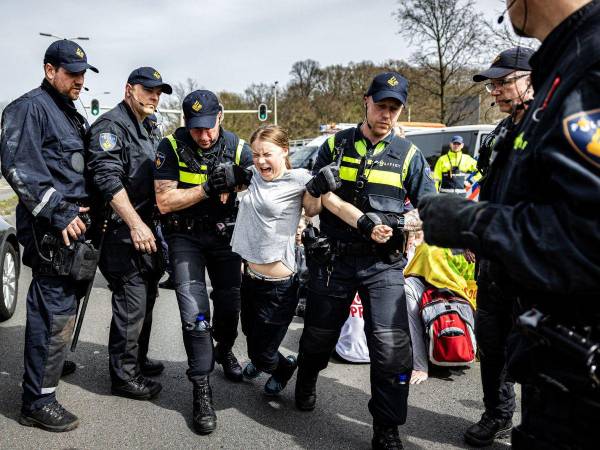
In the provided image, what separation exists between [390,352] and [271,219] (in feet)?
3.50

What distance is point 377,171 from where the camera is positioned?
2.99 metres

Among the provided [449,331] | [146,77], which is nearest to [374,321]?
[449,331]

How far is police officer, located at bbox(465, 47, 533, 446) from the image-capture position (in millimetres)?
2803

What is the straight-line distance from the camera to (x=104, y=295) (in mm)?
6117

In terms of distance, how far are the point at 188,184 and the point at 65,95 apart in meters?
0.97

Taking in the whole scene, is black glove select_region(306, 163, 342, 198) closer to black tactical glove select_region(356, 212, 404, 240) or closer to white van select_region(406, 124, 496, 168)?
black tactical glove select_region(356, 212, 404, 240)

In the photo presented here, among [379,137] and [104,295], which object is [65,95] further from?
[104,295]

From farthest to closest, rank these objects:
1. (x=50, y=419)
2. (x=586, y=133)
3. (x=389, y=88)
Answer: (x=50, y=419) → (x=389, y=88) → (x=586, y=133)

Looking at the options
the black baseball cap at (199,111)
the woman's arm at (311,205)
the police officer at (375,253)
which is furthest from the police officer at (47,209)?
the police officer at (375,253)

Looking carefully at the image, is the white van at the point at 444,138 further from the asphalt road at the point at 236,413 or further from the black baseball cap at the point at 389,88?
the black baseball cap at the point at 389,88

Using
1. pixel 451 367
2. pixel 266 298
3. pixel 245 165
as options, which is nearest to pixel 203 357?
pixel 266 298

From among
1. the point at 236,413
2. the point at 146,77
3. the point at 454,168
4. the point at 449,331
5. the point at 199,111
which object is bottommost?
the point at 236,413

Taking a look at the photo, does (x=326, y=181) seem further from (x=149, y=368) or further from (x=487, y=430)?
(x=149, y=368)

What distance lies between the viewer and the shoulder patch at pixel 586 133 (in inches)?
50.0
